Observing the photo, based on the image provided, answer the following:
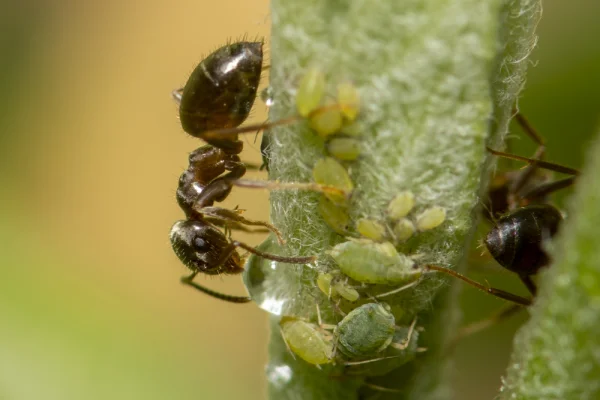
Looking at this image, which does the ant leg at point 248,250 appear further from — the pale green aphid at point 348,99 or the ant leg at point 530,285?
the ant leg at point 530,285

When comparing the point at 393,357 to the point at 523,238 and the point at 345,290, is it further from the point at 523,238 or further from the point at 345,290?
the point at 523,238

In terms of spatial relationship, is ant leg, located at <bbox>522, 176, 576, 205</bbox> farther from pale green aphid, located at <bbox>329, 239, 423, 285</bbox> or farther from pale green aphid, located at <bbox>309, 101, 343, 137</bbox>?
pale green aphid, located at <bbox>309, 101, 343, 137</bbox>

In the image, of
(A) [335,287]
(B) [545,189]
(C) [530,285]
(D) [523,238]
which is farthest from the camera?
(B) [545,189]

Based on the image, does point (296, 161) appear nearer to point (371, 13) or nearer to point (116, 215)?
point (371, 13)

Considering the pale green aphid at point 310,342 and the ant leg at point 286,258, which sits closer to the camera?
the ant leg at point 286,258

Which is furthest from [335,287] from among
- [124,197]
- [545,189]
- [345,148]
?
[124,197]

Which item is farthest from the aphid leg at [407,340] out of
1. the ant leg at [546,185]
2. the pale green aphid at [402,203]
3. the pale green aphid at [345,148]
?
the ant leg at [546,185]
